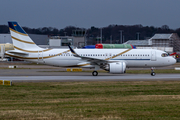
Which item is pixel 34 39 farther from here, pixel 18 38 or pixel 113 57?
pixel 113 57

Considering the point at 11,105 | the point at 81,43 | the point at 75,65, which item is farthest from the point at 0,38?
the point at 11,105

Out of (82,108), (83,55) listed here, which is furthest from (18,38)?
(82,108)

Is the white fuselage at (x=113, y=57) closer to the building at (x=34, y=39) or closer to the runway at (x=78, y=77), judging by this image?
the runway at (x=78, y=77)

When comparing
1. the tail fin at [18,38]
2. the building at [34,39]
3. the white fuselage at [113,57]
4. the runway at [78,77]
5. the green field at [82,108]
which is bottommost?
the green field at [82,108]

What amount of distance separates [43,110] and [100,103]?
334cm

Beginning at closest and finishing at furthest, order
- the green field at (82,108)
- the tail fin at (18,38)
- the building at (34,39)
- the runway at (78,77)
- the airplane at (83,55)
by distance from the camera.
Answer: the green field at (82,108)
the runway at (78,77)
the airplane at (83,55)
the tail fin at (18,38)
the building at (34,39)

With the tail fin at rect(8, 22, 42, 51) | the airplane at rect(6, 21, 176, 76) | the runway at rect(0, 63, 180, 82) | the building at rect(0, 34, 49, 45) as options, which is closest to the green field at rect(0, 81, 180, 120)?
the runway at rect(0, 63, 180, 82)

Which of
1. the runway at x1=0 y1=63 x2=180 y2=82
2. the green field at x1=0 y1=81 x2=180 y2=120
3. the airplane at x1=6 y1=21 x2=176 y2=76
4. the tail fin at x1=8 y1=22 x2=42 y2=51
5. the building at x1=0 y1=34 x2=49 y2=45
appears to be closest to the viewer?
the green field at x1=0 y1=81 x2=180 y2=120

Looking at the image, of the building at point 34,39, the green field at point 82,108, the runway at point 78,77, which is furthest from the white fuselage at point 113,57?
the building at point 34,39

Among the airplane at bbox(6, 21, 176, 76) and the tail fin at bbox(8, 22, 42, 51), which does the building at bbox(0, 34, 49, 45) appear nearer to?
the tail fin at bbox(8, 22, 42, 51)

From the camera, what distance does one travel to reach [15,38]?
33.6 metres

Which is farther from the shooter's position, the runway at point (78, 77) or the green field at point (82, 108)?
the runway at point (78, 77)

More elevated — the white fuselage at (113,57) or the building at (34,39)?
the building at (34,39)

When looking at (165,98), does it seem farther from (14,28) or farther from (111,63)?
(14,28)
